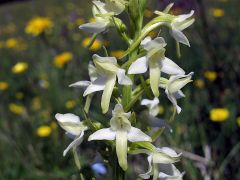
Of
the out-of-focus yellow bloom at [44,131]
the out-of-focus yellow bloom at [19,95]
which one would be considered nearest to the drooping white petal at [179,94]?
the out-of-focus yellow bloom at [44,131]

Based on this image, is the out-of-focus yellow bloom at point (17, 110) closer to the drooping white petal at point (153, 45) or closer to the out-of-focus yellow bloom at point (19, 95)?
the out-of-focus yellow bloom at point (19, 95)

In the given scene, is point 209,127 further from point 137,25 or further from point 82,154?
point 137,25

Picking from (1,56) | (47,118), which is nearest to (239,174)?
(47,118)

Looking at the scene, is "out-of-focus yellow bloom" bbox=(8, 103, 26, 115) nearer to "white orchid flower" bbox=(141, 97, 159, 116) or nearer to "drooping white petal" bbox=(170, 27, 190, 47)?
"white orchid flower" bbox=(141, 97, 159, 116)

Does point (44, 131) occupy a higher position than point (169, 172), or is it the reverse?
point (169, 172)

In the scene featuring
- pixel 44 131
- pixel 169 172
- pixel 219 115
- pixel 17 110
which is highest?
pixel 169 172

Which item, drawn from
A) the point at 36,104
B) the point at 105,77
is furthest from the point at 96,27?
the point at 36,104

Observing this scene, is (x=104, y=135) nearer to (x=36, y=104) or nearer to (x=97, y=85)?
(x=97, y=85)

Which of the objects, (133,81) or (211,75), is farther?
(211,75)
